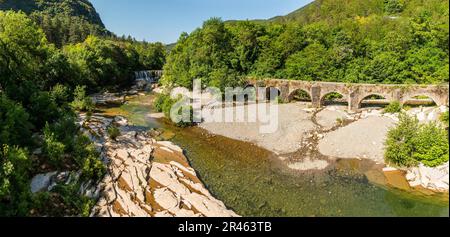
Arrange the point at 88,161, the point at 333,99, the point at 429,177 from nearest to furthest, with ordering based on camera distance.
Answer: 1. the point at 429,177
2. the point at 88,161
3. the point at 333,99

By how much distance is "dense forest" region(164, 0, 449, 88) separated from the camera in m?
37.8

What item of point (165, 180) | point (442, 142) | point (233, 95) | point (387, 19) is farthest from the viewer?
point (387, 19)

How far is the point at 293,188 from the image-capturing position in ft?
63.4

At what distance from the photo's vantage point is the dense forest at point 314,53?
124 feet

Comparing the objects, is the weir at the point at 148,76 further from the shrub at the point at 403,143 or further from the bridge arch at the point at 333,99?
the shrub at the point at 403,143

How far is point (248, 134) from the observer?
2919 centimetres

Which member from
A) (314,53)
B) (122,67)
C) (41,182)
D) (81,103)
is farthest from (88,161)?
(122,67)

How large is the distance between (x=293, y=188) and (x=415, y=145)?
24.3ft

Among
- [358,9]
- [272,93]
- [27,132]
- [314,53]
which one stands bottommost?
[27,132]

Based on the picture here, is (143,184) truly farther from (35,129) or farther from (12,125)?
(35,129)

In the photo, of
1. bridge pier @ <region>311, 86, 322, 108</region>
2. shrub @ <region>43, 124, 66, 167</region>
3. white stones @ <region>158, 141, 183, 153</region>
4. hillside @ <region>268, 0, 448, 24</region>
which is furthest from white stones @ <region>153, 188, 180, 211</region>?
hillside @ <region>268, 0, 448, 24</region>
